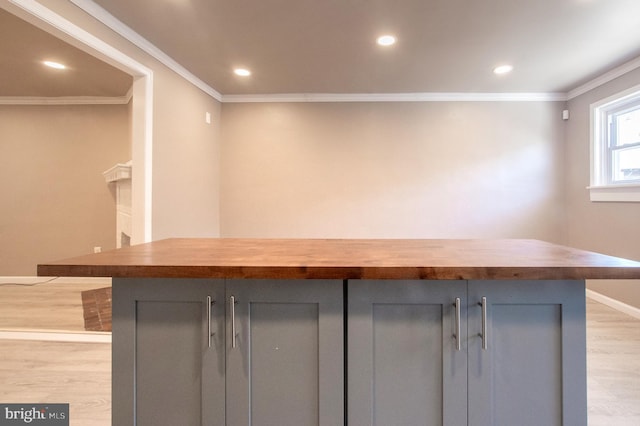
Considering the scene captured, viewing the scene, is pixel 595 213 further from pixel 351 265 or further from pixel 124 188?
pixel 124 188

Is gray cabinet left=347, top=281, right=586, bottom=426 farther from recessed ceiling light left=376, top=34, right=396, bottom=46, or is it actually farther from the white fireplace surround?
the white fireplace surround

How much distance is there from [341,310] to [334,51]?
2.52 m

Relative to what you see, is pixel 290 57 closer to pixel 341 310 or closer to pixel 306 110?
pixel 306 110

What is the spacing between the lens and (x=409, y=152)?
3.98 meters

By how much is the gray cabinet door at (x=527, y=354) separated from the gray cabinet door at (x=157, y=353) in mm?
923

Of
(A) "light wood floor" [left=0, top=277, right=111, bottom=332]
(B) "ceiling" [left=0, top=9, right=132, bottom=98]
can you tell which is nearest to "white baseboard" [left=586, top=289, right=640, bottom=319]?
(A) "light wood floor" [left=0, top=277, right=111, bottom=332]

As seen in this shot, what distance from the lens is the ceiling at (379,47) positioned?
2.15 meters

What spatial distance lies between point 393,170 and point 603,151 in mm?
2294

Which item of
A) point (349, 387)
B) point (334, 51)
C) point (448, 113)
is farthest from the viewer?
point (448, 113)

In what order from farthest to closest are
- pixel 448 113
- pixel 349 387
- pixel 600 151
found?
pixel 448 113 → pixel 600 151 → pixel 349 387

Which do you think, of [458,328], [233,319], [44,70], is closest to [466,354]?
[458,328]

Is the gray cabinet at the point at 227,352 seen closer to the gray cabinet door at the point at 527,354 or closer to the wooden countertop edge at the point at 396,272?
the wooden countertop edge at the point at 396,272

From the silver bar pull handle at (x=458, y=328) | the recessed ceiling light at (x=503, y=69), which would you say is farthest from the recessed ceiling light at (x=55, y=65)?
the recessed ceiling light at (x=503, y=69)

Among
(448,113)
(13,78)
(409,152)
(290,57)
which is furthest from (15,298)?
(448,113)
